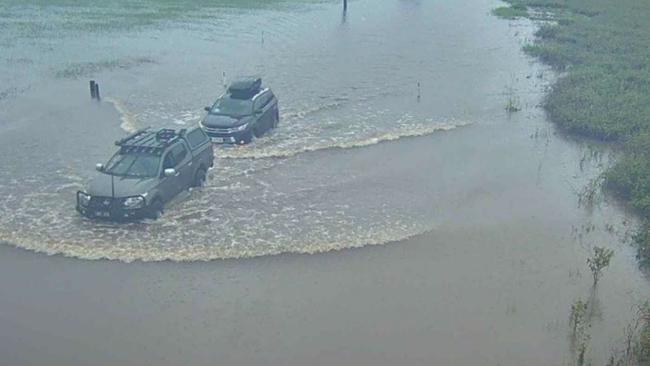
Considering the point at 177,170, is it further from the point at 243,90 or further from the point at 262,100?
the point at 262,100

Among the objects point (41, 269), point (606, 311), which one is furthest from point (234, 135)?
point (606, 311)

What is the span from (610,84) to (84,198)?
73.6ft

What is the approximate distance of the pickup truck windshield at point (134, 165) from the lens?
18953 mm

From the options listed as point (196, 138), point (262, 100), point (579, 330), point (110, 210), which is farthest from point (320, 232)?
point (262, 100)

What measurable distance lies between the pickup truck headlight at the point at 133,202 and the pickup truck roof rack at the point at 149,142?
1.64 meters

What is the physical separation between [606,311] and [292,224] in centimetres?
765

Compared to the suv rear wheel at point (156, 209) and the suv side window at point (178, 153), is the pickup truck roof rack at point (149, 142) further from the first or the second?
the suv rear wheel at point (156, 209)

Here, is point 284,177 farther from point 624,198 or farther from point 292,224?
point 624,198

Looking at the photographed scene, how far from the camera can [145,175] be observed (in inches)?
745

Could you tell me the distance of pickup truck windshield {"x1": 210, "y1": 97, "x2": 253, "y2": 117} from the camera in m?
25.4

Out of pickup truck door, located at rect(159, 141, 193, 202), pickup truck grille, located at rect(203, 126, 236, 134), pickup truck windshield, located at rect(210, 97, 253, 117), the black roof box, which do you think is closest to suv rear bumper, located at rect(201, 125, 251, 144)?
pickup truck grille, located at rect(203, 126, 236, 134)

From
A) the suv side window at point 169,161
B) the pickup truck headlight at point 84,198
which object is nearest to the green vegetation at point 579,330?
the suv side window at point 169,161

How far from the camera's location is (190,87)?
3284 centimetres

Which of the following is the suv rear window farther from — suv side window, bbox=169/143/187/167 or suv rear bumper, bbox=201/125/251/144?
suv rear bumper, bbox=201/125/251/144
